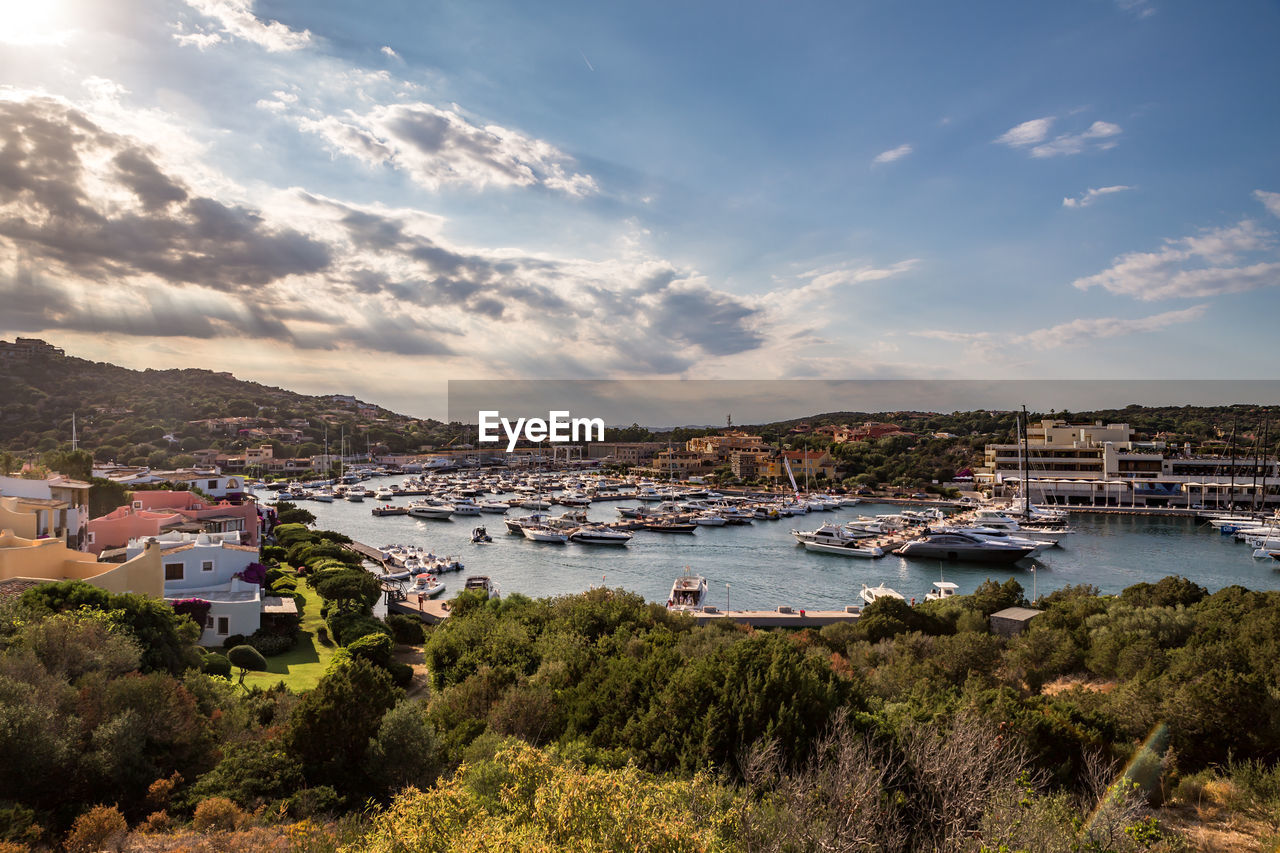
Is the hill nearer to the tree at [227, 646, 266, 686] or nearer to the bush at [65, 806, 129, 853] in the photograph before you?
the tree at [227, 646, 266, 686]

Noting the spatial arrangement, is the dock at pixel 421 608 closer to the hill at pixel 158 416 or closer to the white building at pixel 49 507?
the white building at pixel 49 507

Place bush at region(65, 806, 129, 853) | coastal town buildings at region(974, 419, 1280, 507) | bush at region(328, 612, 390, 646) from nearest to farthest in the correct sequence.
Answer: bush at region(65, 806, 129, 853) < bush at region(328, 612, 390, 646) < coastal town buildings at region(974, 419, 1280, 507)

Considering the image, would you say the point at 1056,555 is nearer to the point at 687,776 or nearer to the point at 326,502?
the point at 687,776

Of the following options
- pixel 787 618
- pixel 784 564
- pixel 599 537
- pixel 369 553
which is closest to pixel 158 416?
pixel 369 553

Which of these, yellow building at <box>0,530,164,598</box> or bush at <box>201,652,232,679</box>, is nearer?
bush at <box>201,652,232,679</box>

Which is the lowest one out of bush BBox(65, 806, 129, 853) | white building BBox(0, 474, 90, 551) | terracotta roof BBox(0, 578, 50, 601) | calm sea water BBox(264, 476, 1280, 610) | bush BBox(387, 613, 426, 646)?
calm sea water BBox(264, 476, 1280, 610)

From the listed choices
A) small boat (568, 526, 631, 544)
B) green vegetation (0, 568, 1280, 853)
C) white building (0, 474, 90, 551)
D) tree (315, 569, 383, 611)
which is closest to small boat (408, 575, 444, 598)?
tree (315, 569, 383, 611)

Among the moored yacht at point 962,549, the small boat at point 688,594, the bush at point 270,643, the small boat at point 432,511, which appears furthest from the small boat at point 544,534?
the bush at point 270,643

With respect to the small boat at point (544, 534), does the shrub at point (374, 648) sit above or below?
above
